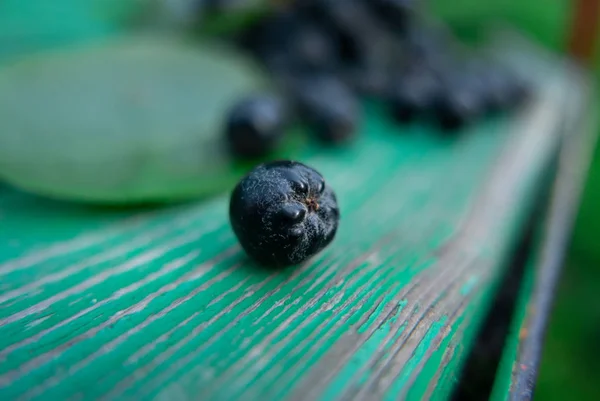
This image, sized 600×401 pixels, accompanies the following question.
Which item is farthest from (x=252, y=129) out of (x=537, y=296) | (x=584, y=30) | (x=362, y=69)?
(x=584, y=30)

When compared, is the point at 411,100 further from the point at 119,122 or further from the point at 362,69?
the point at 119,122

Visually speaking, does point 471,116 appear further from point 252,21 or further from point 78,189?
point 78,189

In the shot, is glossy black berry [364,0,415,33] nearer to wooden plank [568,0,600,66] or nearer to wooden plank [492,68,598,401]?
wooden plank [492,68,598,401]

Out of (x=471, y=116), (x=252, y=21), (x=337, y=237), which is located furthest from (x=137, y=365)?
(x=252, y=21)

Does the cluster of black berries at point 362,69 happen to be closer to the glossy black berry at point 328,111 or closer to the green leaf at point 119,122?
the glossy black berry at point 328,111

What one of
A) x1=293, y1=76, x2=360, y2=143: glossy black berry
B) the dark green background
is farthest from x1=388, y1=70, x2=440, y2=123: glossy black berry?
the dark green background
